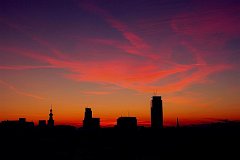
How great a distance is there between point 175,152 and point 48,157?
81.2 metres

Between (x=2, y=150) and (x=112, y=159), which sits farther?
(x=112, y=159)

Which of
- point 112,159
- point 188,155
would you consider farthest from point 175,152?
point 112,159

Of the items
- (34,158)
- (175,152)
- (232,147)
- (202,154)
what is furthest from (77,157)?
(232,147)

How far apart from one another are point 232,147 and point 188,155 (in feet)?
102

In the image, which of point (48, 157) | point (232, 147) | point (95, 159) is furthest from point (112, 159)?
point (232, 147)

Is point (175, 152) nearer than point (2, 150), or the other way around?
point (2, 150)

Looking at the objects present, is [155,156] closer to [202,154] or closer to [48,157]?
[202,154]

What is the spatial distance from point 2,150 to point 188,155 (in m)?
116

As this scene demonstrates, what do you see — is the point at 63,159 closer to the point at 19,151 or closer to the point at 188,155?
the point at 19,151

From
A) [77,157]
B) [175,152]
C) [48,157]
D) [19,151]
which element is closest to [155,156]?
[175,152]

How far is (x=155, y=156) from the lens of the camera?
193625 mm

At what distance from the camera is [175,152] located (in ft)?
649

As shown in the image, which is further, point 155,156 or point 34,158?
point 155,156

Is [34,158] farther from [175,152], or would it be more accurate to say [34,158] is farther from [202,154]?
[202,154]
